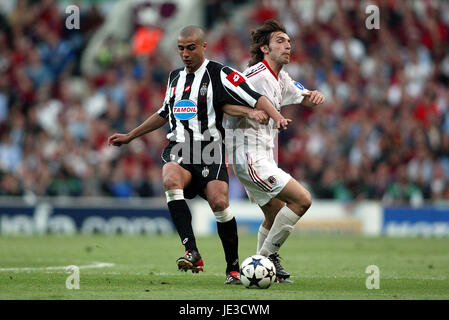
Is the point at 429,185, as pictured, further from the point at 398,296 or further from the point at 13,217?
the point at 398,296

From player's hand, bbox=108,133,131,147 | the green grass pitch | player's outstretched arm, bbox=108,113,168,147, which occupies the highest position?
player's outstretched arm, bbox=108,113,168,147

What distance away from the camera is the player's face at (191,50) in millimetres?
8305

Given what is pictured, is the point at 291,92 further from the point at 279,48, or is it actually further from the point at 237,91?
the point at 237,91

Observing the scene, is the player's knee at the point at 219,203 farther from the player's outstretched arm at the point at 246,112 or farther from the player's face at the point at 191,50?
the player's face at the point at 191,50

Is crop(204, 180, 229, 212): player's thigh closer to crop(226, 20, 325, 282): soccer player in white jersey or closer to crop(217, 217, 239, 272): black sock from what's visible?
crop(217, 217, 239, 272): black sock

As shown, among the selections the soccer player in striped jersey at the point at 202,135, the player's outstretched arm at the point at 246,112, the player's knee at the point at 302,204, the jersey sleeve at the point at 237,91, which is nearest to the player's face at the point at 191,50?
the soccer player in striped jersey at the point at 202,135

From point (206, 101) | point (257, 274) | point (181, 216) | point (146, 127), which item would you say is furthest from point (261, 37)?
point (257, 274)

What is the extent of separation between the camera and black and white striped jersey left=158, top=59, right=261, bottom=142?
27.2 ft

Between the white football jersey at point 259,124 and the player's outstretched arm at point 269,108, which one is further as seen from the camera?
the white football jersey at point 259,124

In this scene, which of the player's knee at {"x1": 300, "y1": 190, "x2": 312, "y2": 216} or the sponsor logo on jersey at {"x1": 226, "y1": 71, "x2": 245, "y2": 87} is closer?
the sponsor logo on jersey at {"x1": 226, "y1": 71, "x2": 245, "y2": 87}

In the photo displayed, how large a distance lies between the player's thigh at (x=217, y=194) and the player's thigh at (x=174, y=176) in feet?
0.81

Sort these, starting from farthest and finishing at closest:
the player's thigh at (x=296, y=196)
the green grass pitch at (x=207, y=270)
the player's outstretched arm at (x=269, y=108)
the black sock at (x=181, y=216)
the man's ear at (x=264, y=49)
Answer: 1. the man's ear at (x=264, y=49)
2. the player's thigh at (x=296, y=196)
3. the black sock at (x=181, y=216)
4. the player's outstretched arm at (x=269, y=108)
5. the green grass pitch at (x=207, y=270)

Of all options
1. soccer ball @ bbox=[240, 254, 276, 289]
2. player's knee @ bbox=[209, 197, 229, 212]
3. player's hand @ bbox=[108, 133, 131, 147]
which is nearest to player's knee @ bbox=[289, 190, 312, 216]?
player's knee @ bbox=[209, 197, 229, 212]
